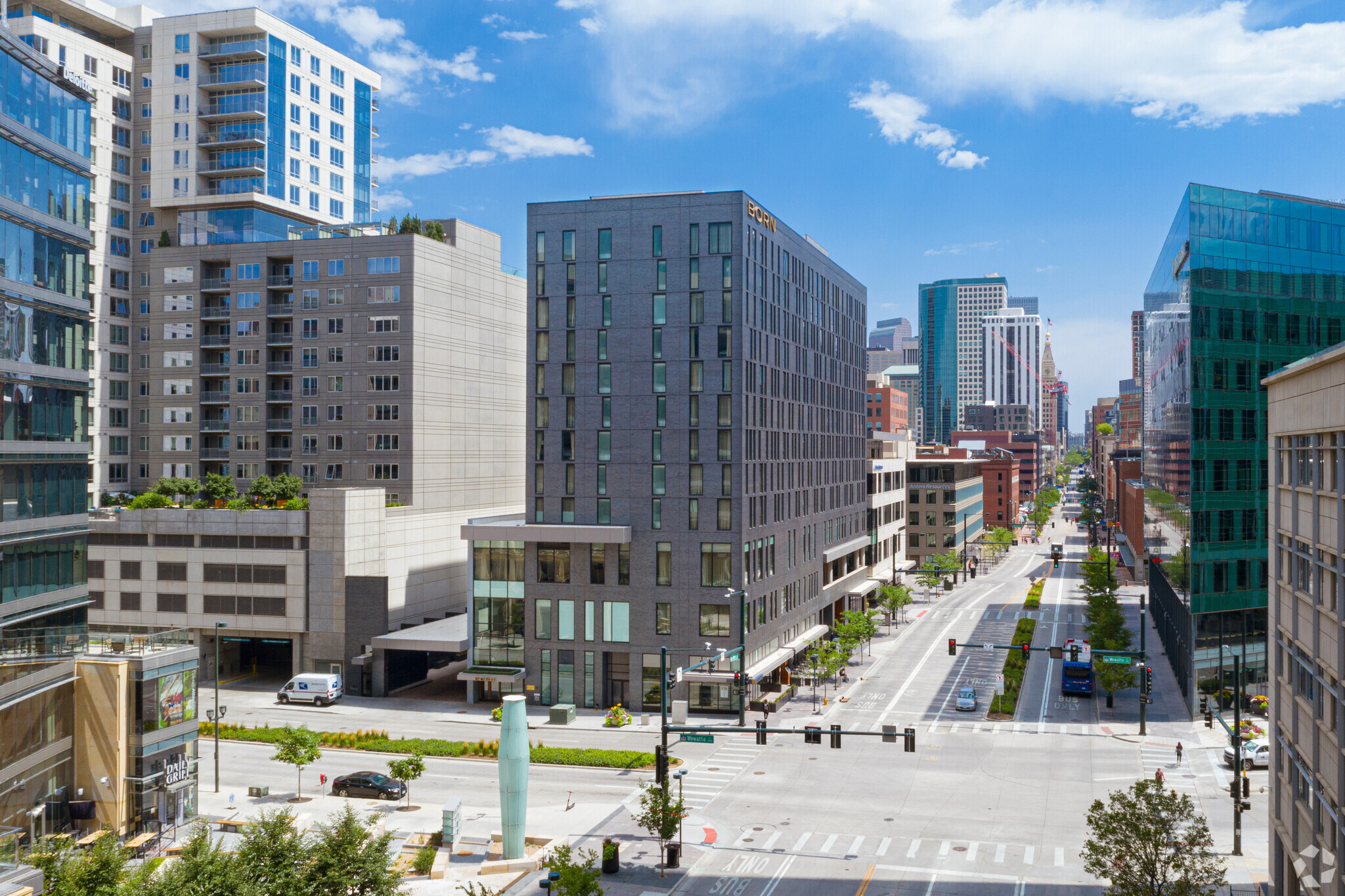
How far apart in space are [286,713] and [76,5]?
68.6 m

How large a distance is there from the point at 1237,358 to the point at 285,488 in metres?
70.8

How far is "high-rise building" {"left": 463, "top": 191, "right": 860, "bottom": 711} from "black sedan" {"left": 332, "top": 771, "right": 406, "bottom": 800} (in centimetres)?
1902

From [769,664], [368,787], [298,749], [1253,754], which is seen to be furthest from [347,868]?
[1253,754]

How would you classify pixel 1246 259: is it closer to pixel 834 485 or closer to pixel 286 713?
pixel 834 485

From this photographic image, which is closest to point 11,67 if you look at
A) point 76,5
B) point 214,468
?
point 214,468

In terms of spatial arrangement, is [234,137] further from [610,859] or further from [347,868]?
[347,868]

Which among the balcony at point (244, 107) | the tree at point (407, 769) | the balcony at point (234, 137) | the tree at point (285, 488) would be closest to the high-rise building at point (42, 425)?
the tree at point (407, 769)

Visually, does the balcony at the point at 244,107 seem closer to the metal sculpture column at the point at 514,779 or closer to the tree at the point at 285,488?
the tree at the point at 285,488

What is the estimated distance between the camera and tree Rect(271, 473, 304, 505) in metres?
82.0

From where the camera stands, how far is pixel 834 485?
318 ft

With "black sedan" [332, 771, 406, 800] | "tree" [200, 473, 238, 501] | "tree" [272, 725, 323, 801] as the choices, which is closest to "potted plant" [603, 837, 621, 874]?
"black sedan" [332, 771, 406, 800]

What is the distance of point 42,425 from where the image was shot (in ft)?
128

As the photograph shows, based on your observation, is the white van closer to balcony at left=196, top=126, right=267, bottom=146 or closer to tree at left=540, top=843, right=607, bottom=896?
tree at left=540, top=843, right=607, bottom=896

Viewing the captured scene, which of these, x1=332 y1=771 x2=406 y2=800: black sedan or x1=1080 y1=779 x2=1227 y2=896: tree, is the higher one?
x1=1080 y1=779 x2=1227 y2=896: tree
